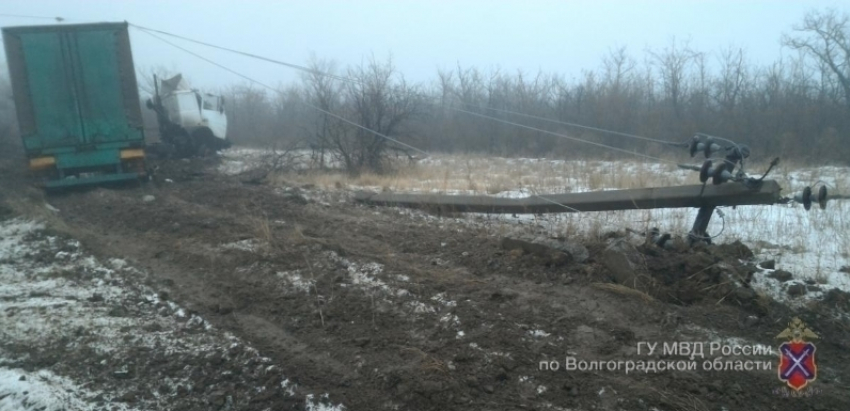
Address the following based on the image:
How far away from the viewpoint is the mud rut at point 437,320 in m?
3.82

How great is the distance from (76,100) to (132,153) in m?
1.59

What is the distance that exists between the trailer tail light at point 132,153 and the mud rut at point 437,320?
597 centimetres

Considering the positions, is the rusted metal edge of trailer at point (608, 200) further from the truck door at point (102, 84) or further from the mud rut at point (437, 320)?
the truck door at point (102, 84)

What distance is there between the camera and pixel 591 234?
714cm

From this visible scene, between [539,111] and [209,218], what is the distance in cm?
2769

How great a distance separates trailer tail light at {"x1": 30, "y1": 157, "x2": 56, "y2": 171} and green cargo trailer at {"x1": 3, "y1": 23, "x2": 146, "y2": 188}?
0.02 meters

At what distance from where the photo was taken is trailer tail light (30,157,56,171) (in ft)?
42.9

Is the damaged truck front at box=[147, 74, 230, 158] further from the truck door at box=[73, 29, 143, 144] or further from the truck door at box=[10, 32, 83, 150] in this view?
the truck door at box=[10, 32, 83, 150]

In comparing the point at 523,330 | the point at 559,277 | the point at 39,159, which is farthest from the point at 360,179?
the point at 523,330

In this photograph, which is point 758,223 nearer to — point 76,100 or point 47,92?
point 76,100

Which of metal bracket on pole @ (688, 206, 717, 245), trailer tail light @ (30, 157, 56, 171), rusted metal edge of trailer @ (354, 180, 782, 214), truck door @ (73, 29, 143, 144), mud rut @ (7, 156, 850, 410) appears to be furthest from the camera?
truck door @ (73, 29, 143, 144)

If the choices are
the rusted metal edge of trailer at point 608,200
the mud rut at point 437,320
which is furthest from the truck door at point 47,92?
the rusted metal edge of trailer at point 608,200

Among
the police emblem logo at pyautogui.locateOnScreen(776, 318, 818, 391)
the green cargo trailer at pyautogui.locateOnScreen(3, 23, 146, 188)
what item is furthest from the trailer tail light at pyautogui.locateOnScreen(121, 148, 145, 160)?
the police emblem logo at pyautogui.locateOnScreen(776, 318, 818, 391)

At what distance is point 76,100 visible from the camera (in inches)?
523
